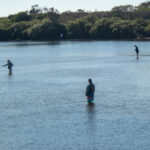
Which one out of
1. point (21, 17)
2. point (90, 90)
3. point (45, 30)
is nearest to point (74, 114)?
point (90, 90)

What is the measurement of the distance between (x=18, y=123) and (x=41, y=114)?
227cm

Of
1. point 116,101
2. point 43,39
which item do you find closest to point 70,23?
point 43,39

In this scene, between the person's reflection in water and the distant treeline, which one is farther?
the distant treeline

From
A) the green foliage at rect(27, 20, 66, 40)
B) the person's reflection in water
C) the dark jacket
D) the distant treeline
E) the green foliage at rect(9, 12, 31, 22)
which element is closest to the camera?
the person's reflection in water

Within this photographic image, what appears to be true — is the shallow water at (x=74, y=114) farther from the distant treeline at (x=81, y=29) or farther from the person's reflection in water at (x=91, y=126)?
the distant treeline at (x=81, y=29)

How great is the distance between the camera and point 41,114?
2664 cm

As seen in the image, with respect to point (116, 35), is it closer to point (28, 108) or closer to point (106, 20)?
point (106, 20)

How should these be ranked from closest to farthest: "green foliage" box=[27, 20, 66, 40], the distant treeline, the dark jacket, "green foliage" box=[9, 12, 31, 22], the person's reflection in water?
the person's reflection in water, the dark jacket, the distant treeline, "green foliage" box=[27, 20, 66, 40], "green foliage" box=[9, 12, 31, 22]

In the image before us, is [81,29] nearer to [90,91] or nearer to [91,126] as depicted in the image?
[90,91]

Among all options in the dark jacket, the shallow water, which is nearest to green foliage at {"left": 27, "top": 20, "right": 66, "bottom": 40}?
the shallow water

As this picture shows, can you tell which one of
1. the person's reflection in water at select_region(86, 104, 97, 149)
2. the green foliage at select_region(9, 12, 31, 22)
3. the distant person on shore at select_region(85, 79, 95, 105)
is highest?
the green foliage at select_region(9, 12, 31, 22)

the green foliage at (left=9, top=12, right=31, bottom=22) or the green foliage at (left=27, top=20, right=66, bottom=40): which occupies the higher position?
the green foliage at (left=9, top=12, right=31, bottom=22)

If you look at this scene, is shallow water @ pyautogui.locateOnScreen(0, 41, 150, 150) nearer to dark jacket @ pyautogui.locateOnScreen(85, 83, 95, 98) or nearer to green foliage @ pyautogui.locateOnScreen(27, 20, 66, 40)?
dark jacket @ pyautogui.locateOnScreen(85, 83, 95, 98)

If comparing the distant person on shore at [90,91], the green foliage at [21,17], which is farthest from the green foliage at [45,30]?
the distant person on shore at [90,91]
